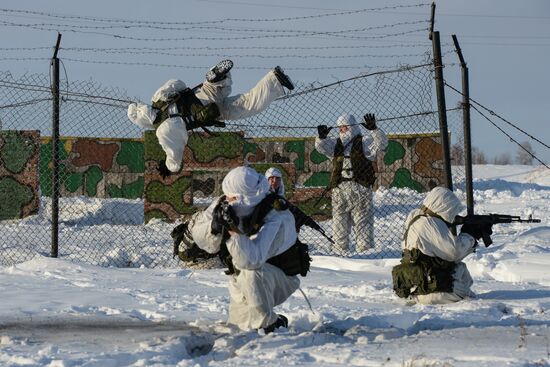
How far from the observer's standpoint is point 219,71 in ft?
24.9

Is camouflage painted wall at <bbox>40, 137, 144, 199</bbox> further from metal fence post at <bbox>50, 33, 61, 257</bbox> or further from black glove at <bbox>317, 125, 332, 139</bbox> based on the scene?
metal fence post at <bbox>50, 33, 61, 257</bbox>

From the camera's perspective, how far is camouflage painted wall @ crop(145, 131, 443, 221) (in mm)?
18453

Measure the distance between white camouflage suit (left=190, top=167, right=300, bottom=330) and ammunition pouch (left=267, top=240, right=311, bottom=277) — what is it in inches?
1.7

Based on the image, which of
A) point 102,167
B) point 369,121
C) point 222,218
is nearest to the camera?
point 222,218

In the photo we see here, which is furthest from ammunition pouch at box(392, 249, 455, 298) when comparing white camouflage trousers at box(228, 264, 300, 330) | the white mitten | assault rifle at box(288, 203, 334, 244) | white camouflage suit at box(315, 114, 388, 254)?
white camouflage suit at box(315, 114, 388, 254)

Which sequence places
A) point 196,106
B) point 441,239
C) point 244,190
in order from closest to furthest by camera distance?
point 244,190, point 196,106, point 441,239

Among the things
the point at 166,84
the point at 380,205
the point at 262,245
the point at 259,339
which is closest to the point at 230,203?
the point at 262,245

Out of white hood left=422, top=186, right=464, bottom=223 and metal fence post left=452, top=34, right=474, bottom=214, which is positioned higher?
metal fence post left=452, top=34, right=474, bottom=214

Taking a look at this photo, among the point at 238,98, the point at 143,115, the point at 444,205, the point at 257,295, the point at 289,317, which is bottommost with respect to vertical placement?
the point at 289,317

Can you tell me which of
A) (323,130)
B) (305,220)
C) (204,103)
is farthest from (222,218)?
(323,130)

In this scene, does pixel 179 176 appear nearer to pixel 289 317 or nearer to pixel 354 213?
pixel 354 213

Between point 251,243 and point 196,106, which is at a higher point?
point 196,106

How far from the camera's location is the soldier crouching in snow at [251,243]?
625 cm

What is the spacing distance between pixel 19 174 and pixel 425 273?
12637 millimetres
